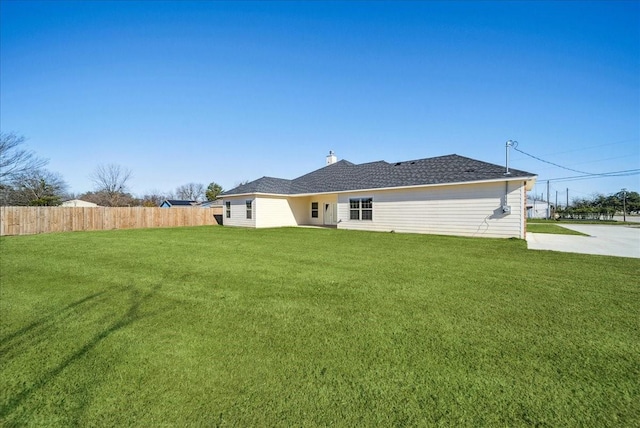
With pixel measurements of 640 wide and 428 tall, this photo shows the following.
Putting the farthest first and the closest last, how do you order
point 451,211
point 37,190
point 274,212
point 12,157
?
point 37,190
point 12,157
point 274,212
point 451,211

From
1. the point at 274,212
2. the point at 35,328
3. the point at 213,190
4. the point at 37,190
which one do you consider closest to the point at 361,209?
the point at 274,212

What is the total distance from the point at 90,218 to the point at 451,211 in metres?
22.4

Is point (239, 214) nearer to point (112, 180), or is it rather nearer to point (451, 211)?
point (451, 211)

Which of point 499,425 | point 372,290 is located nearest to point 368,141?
point 372,290

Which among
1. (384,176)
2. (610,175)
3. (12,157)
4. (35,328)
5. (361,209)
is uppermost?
(12,157)

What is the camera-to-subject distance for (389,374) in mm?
2129

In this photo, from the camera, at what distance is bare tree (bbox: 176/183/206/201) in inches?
2473

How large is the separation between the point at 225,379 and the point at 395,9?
1355 cm

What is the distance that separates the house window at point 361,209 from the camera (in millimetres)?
15624

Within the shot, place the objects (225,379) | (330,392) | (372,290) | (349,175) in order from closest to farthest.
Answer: (330,392) → (225,379) → (372,290) → (349,175)

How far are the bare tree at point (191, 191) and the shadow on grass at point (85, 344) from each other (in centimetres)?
6379

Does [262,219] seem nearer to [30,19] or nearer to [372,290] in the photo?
[30,19]

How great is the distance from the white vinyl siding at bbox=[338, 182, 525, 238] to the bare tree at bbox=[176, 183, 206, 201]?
185ft

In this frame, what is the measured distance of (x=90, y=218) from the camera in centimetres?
1767
